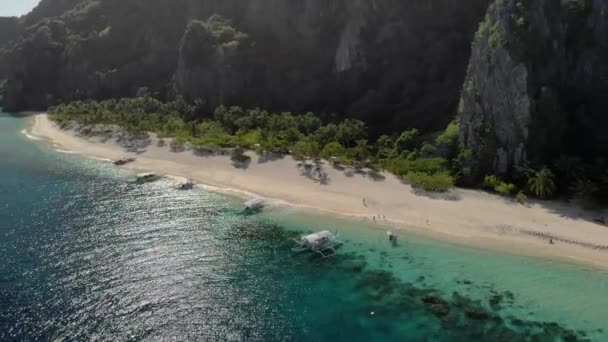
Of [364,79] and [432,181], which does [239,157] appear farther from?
[364,79]

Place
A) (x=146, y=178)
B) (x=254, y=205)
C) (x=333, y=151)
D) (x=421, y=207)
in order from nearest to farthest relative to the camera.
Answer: (x=421, y=207)
(x=254, y=205)
(x=146, y=178)
(x=333, y=151)

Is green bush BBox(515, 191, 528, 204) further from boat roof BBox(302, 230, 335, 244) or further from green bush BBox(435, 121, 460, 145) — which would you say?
boat roof BBox(302, 230, 335, 244)

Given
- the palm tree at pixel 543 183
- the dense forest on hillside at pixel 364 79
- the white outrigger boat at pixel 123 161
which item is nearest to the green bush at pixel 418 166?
the dense forest on hillside at pixel 364 79

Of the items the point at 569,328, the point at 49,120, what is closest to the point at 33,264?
the point at 569,328

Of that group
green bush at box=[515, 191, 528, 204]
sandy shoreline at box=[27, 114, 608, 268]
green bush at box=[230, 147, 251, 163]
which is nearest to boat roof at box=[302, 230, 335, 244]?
sandy shoreline at box=[27, 114, 608, 268]

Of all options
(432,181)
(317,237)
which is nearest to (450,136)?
(432,181)

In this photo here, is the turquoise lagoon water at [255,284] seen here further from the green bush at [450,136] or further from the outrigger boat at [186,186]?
the green bush at [450,136]

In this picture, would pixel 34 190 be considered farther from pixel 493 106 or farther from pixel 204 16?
pixel 204 16
